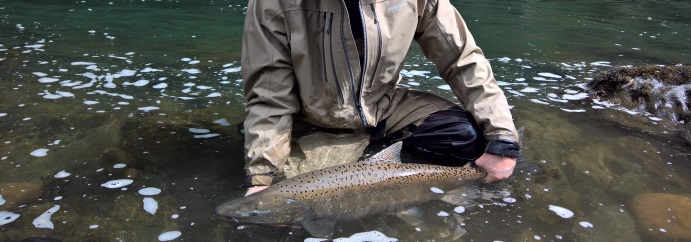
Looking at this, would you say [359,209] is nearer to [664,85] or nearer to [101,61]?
[664,85]

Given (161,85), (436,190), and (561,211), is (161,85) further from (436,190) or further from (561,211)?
(561,211)

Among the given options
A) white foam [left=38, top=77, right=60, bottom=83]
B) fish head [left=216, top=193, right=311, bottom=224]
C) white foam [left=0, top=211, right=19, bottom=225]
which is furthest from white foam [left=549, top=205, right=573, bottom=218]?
white foam [left=38, top=77, right=60, bottom=83]

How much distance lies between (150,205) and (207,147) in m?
1.01

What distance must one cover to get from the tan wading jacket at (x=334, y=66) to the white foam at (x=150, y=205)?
25.1 inches

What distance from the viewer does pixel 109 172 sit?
378cm

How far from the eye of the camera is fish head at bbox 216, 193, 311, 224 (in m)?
2.93

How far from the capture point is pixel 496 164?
136 inches

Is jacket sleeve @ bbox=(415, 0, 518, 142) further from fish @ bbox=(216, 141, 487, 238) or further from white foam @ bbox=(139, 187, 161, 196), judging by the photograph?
white foam @ bbox=(139, 187, 161, 196)

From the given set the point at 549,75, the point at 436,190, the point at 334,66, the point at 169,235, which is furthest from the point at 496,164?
the point at 549,75

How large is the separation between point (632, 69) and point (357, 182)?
4.20 metres

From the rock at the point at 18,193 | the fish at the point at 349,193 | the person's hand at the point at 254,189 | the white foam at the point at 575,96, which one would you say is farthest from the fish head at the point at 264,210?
the white foam at the point at 575,96

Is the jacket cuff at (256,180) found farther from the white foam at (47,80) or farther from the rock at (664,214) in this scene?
the white foam at (47,80)

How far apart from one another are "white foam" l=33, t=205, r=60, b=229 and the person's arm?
8.49 feet

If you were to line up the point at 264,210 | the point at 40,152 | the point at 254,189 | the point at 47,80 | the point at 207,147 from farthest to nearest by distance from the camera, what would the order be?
the point at 47,80, the point at 207,147, the point at 40,152, the point at 254,189, the point at 264,210
